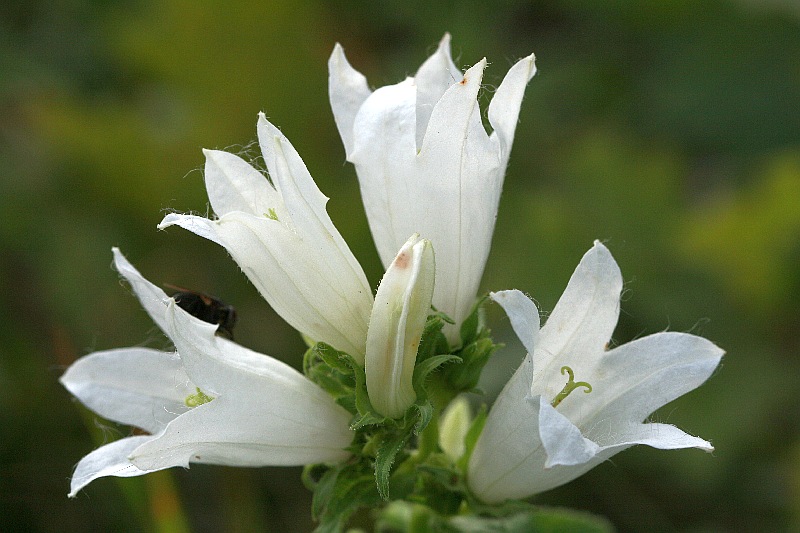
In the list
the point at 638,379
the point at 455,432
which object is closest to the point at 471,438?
the point at 455,432

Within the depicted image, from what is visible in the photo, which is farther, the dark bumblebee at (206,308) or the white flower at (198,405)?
the dark bumblebee at (206,308)

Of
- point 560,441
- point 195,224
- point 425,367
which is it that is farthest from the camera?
point 425,367

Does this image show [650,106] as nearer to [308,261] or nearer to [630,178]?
[630,178]

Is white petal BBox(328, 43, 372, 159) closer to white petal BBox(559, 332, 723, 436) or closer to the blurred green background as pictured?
white petal BBox(559, 332, 723, 436)

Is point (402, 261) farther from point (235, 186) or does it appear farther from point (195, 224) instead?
point (235, 186)

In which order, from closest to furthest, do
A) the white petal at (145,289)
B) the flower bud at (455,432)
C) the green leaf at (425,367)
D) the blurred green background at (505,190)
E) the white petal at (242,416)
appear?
the white petal at (242,416), the green leaf at (425,367), the white petal at (145,289), the flower bud at (455,432), the blurred green background at (505,190)

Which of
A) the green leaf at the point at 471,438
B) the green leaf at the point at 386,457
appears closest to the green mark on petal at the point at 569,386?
the green leaf at the point at 471,438

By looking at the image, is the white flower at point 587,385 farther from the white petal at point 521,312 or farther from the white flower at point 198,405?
the white flower at point 198,405

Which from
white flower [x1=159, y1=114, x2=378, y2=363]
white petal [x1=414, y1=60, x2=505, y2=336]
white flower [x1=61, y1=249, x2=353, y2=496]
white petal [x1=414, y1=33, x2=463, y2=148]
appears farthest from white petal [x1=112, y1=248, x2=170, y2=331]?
white petal [x1=414, y1=33, x2=463, y2=148]
